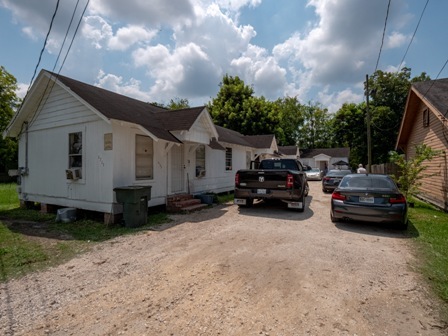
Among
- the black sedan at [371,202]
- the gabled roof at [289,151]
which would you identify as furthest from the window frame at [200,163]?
the gabled roof at [289,151]

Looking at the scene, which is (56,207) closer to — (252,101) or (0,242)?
(0,242)

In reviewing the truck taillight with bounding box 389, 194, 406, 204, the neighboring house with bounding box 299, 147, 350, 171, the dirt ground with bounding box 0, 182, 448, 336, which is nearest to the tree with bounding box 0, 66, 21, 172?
the dirt ground with bounding box 0, 182, 448, 336

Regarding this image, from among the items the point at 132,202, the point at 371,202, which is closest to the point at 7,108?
the point at 132,202

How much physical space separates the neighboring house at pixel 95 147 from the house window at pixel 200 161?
126 mm

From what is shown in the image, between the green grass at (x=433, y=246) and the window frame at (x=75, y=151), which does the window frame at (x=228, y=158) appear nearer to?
the window frame at (x=75, y=151)

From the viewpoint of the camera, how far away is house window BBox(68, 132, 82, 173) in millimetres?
9055

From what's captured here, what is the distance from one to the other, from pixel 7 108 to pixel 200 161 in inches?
A: 1290

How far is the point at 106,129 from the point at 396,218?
8939 millimetres

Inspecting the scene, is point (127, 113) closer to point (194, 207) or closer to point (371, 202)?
point (194, 207)

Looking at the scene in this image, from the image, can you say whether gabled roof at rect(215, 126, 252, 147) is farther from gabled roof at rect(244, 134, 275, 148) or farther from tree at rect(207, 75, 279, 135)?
tree at rect(207, 75, 279, 135)

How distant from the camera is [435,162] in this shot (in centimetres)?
1098

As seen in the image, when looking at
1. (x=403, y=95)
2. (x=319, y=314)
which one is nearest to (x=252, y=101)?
(x=403, y=95)

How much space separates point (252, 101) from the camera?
32.2 metres

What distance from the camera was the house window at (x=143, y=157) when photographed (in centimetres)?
885
